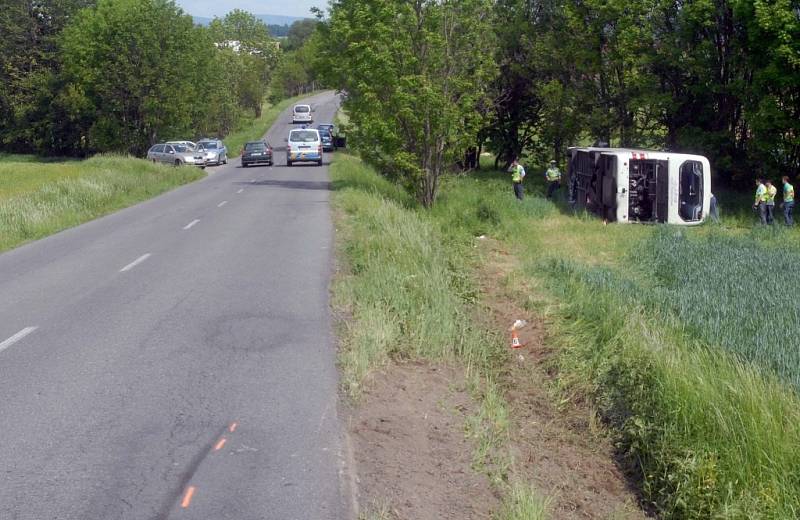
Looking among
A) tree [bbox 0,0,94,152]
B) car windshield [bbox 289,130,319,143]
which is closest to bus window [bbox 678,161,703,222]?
car windshield [bbox 289,130,319,143]

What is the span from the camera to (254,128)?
293ft

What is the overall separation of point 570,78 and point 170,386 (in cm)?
2926

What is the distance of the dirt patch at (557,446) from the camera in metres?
7.01

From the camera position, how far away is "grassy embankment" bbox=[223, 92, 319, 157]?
238 feet

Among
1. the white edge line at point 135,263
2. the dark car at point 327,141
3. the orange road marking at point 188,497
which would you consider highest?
the dark car at point 327,141

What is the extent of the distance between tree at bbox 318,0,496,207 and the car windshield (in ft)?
76.3

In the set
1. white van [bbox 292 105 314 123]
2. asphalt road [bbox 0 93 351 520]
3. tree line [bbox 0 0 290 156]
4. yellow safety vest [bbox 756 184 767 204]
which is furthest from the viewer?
white van [bbox 292 105 314 123]

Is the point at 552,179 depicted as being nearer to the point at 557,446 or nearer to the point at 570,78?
the point at 570,78

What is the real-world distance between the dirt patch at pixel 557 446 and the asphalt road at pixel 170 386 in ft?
5.80

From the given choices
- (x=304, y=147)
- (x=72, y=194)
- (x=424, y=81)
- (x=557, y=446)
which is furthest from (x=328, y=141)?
(x=557, y=446)

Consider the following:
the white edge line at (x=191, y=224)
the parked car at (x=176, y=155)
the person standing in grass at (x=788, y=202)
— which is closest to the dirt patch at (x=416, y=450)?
the white edge line at (x=191, y=224)

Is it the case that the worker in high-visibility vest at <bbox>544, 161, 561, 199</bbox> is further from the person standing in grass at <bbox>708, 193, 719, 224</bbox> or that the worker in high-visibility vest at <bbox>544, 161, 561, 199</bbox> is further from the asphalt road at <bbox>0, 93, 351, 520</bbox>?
the asphalt road at <bbox>0, 93, 351, 520</bbox>

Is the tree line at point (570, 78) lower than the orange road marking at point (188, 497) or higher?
higher

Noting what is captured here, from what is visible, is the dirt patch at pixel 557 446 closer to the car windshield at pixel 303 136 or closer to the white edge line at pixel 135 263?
the white edge line at pixel 135 263
